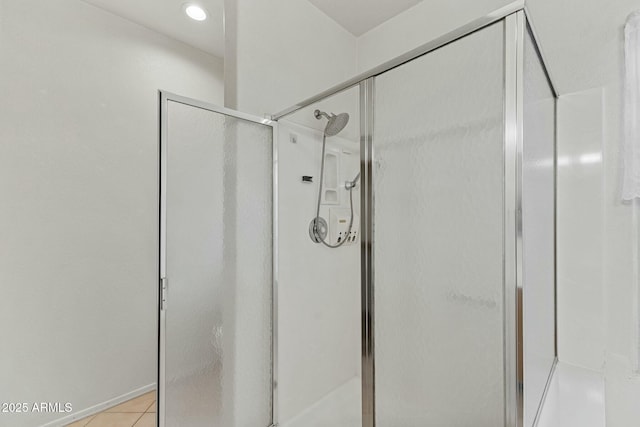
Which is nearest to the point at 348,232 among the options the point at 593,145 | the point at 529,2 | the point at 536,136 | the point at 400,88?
the point at 400,88

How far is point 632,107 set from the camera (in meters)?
1.19

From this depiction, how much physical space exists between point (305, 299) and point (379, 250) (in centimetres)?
67

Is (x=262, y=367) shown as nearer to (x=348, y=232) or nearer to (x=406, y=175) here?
(x=348, y=232)

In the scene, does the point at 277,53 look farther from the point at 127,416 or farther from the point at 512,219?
the point at 127,416

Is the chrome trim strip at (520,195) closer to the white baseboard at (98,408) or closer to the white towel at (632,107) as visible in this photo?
the white towel at (632,107)

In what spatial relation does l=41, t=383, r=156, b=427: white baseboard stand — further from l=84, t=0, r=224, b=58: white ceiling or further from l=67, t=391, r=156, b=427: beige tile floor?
l=84, t=0, r=224, b=58: white ceiling

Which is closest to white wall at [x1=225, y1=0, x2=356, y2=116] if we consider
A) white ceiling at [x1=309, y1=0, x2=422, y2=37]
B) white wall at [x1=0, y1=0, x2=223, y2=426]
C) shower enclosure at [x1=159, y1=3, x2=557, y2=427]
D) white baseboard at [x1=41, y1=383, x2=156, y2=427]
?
white ceiling at [x1=309, y1=0, x2=422, y2=37]

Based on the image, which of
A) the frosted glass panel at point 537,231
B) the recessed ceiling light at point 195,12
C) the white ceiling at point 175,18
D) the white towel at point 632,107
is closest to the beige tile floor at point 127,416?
the frosted glass panel at point 537,231

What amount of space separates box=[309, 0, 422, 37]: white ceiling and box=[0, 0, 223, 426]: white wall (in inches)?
33.6

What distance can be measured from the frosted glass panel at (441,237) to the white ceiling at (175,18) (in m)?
1.13

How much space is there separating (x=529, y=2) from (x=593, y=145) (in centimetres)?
77

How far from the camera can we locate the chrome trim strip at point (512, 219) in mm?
783

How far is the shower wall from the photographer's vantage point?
1564 mm

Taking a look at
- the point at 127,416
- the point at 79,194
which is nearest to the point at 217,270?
the point at 79,194
